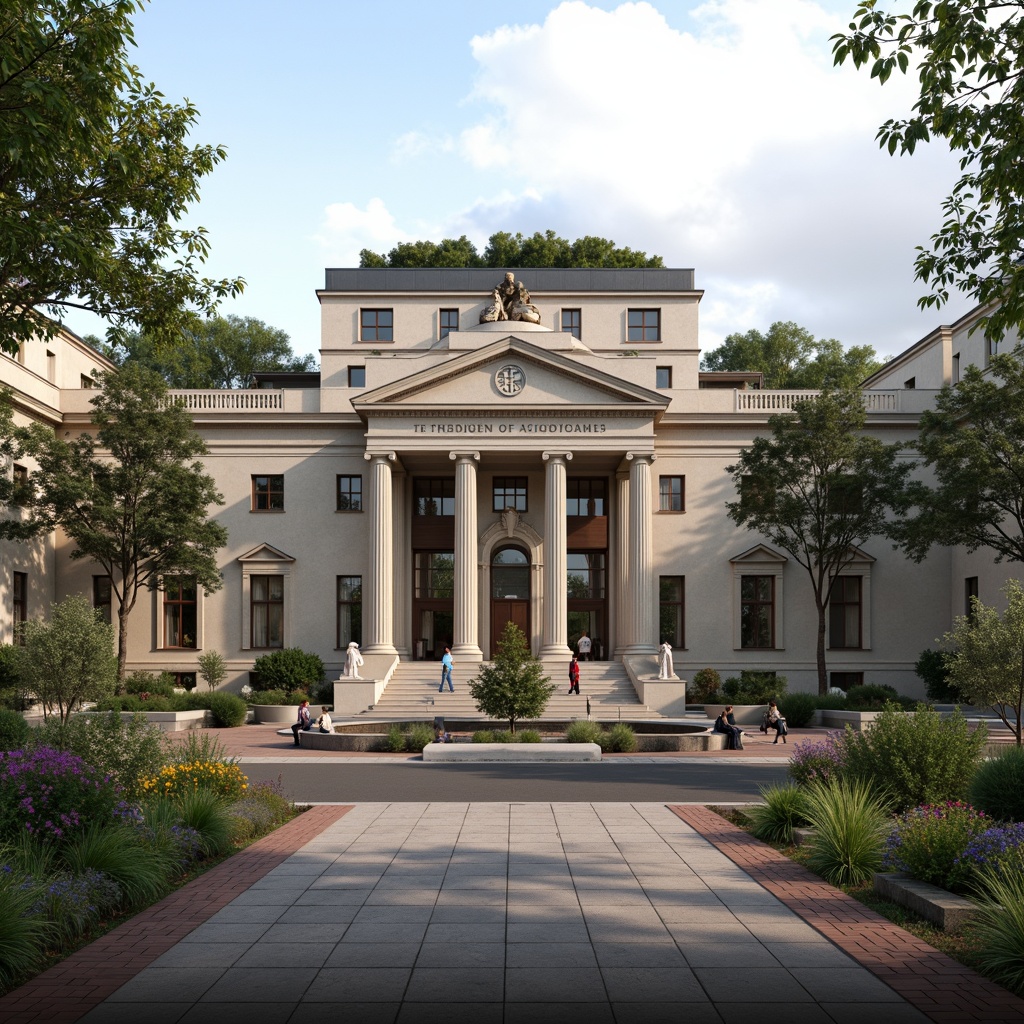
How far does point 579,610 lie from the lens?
4709 cm

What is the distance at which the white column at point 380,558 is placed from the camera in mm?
41906

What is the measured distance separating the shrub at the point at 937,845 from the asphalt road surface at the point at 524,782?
23.7ft

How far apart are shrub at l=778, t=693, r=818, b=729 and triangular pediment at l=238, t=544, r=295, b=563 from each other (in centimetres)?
2112

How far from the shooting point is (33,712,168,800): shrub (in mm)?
12836

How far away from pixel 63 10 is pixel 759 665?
124 ft

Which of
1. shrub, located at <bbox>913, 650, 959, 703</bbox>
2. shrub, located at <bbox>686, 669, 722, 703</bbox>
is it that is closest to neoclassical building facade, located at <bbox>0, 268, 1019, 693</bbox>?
shrub, located at <bbox>686, 669, 722, 703</bbox>

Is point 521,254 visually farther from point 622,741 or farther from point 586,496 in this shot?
point 622,741

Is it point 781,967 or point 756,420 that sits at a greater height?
point 756,420

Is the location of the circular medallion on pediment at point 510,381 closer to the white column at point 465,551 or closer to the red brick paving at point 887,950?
the white column at point 465,551

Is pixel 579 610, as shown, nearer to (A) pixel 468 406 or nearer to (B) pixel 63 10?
(A) pixel 468 406

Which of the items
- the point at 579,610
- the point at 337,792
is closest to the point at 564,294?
the point at 579,610

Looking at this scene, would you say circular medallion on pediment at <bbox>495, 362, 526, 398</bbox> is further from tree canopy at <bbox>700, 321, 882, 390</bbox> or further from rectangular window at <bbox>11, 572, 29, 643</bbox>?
tree canopy at <bbox>700, 321, 882, 390</bbox>

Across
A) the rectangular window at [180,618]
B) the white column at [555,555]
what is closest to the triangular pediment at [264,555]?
the rectangular window at [180,618]

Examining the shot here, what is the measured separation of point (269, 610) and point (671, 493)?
707 inches
